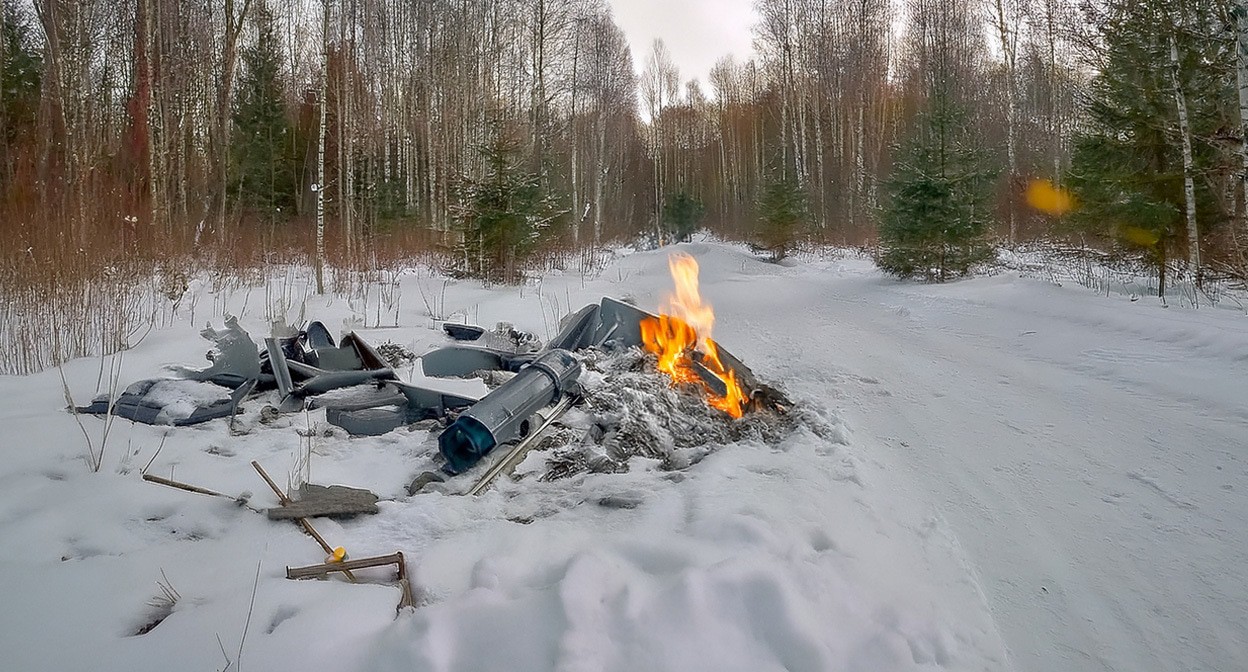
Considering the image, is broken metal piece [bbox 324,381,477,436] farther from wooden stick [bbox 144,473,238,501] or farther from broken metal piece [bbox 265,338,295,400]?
wooden stick [bbox 144,473,238,501]

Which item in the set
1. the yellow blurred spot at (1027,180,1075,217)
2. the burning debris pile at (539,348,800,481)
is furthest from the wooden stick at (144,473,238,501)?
the yellow blurred spot at (1027,180,1075,217)

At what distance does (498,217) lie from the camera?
12508 mm

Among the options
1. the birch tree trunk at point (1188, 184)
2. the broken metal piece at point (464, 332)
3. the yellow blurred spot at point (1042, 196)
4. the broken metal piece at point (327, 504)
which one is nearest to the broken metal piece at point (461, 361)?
the broken metal piece at point (464, 332)

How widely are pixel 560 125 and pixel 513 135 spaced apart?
14.1 m

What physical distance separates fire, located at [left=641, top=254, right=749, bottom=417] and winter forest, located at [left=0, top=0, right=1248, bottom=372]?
4189 millimetres

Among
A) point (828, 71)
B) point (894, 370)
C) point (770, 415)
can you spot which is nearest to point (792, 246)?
point (828, 71)

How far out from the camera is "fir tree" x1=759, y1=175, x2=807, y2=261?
2120 cm

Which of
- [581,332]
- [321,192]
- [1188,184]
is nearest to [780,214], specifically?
[1188,184]

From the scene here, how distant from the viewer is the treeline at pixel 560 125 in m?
9.40

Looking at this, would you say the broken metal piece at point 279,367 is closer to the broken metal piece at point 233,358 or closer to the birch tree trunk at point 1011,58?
the broken metal piece at point 233,358

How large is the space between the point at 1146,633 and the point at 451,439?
2827 mm

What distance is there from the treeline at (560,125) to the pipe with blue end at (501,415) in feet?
14.1

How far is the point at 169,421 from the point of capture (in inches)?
140

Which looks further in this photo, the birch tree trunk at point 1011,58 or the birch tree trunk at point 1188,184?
the birch tree trunk at point 1011,58
